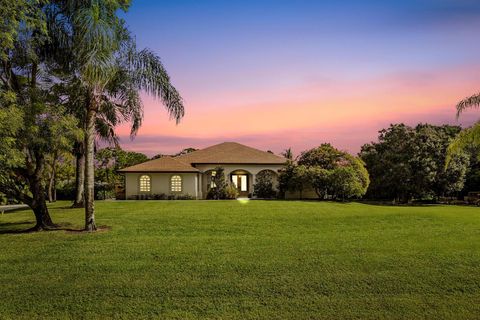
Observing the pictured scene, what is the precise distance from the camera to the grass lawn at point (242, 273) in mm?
7176

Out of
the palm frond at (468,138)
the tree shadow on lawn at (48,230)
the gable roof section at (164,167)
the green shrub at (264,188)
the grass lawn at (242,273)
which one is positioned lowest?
the grass lawn at (242,273)

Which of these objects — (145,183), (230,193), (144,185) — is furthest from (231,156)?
(144,185)

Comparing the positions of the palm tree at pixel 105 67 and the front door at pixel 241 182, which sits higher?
the palm tree at pixel 105 67

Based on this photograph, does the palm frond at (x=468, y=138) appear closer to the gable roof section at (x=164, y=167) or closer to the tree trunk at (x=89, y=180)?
the tree trunk at (x=89, y=180)

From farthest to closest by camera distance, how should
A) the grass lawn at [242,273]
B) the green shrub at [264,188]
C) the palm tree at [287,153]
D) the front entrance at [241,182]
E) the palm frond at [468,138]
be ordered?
the palm tree at [287,153] < the front entrance at [241,182] < the green shrub at [264,188] < the palm frond at [468,138] < the grass lawn at [242,273]

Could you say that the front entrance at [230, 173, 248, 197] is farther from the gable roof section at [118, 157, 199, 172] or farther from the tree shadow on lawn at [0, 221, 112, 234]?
the tree shadow on lawn at [0, 221, 112, 234]

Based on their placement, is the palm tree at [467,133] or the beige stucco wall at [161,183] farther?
the beige stucco wall at [161,183]

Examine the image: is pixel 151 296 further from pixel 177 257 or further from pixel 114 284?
pixel 177 257

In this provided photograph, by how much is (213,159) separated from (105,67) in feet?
77.4

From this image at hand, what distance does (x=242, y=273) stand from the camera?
899 centimetres

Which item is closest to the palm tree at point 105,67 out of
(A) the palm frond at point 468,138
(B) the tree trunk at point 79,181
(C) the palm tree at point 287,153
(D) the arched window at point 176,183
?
(B) the tree trunk at point 79,181

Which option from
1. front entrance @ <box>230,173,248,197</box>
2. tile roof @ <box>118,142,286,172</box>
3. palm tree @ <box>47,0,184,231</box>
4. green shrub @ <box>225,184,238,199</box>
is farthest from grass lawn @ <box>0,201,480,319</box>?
front entrance @ <box>230,173,248,197</box>

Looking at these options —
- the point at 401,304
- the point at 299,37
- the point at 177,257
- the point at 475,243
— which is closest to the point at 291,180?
the point at 299,37

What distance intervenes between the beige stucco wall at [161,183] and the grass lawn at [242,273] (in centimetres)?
1908
